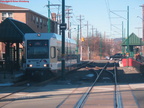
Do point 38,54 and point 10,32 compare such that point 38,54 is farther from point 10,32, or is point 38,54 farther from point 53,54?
point 10,32

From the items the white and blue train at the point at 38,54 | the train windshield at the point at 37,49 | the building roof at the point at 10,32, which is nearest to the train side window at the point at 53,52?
the white and blue train at the point at 38,54

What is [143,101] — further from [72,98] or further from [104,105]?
[72,98]

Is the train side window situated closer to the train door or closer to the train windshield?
the train door

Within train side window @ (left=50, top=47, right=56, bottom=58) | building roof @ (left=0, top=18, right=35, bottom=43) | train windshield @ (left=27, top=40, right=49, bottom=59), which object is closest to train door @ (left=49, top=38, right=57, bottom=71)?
train side window @ (left=50, top=47, right=56, bottom=58)

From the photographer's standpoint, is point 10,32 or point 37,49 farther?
point 10,32

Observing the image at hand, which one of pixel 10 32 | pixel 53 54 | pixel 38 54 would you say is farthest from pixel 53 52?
pixel 10 32

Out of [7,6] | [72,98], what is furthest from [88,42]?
[72,98]

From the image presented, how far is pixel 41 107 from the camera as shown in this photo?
37.5 ft

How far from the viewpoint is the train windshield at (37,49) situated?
22188 millimetres

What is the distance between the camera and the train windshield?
22.2 m

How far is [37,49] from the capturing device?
2223 cm

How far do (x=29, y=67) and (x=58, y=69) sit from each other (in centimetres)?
290

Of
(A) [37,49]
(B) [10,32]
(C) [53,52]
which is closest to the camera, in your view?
(A) [37,49]

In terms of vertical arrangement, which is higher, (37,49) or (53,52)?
(37,49)
